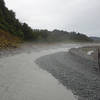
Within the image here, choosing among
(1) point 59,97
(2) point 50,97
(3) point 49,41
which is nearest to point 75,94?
(1) point 59,97

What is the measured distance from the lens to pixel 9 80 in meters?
9.65

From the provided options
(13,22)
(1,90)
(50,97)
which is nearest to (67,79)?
(50,97)

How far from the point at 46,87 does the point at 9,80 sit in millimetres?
2880

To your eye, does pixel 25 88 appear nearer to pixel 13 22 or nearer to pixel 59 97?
pixel 59 97

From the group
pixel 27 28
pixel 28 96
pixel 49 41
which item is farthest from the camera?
pixel 49 41

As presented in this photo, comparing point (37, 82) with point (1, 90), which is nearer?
point (1, 90)

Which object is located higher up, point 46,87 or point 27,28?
point 27,28

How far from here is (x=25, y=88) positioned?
8344mm

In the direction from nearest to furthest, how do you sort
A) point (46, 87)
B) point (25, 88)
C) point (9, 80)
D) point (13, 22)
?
point (25, 88), point (46, 87), point (9, 80), point (13, 22)

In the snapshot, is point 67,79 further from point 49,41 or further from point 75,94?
point 49,41

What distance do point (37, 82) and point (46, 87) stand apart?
1076mm

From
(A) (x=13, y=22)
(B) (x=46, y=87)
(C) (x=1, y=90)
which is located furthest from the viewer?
(A) (x=13, y=22)

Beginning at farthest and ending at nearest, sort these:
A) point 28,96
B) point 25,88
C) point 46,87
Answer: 1. point 46,87
2. point 25,88
3. point 28,96

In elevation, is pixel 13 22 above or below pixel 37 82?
above
